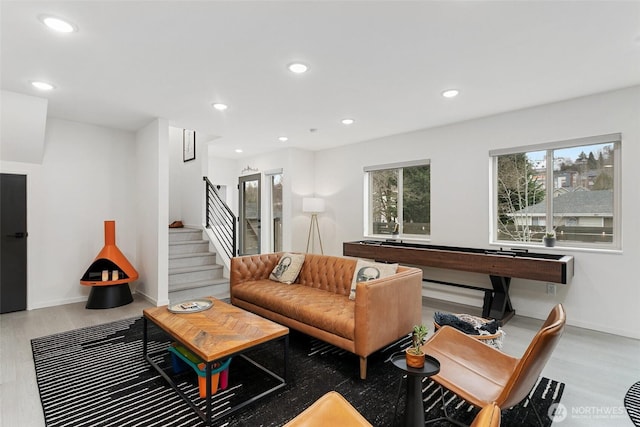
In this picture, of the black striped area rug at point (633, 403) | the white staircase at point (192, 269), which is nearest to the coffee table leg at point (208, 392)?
the black striped area rug at point (633, 403)

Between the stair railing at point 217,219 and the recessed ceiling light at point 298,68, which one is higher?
the recessed ceiling light at point 298,68

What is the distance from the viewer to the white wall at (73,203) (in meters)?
4.31

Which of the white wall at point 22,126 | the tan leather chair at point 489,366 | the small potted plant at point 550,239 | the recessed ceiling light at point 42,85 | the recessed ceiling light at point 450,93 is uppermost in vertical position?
the recessed ceiling light at point 42,85

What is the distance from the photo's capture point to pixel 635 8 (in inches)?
78.4

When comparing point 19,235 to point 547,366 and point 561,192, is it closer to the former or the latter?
point 547,366

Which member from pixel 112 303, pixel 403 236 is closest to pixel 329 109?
pixel 403 236

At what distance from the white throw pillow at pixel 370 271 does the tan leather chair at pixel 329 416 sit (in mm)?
1822

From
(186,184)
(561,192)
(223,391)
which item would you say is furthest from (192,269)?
(561,192)

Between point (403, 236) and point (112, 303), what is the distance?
4.35 m

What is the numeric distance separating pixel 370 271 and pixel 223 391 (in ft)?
5.37

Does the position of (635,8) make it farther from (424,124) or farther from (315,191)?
(315,191)

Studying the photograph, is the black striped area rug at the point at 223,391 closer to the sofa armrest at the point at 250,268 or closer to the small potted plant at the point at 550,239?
the sofa armrest at the point at 250,268

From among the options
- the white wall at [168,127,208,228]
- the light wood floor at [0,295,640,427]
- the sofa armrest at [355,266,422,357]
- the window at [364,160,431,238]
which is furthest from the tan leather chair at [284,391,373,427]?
the white wall at [168,127,208,228]

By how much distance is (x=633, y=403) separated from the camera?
2.17 meters
